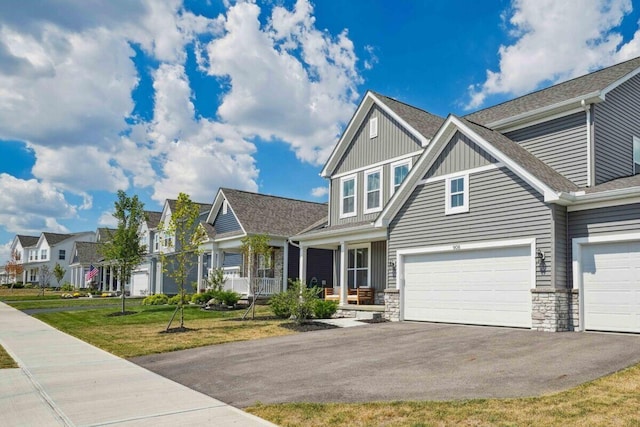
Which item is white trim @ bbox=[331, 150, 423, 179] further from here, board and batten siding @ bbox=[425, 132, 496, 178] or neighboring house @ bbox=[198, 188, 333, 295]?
neighboring house @ bbox=[198, 188, 333, 295]

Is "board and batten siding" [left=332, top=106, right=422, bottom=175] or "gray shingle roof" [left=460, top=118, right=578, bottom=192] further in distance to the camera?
"board and batten siding" [left=332, top=106, right=422, bottom=175]

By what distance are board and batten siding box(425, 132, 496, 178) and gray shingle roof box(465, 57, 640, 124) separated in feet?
9.04

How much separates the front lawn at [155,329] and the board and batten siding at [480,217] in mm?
5188

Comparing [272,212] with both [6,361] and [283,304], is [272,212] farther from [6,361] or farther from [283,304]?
[6,361]

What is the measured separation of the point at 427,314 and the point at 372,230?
4195 millimetres

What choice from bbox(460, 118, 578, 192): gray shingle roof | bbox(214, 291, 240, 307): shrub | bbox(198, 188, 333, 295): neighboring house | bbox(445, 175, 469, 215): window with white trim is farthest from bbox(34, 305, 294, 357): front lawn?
bbox(460, 118, 578, 192): gray shingle roof

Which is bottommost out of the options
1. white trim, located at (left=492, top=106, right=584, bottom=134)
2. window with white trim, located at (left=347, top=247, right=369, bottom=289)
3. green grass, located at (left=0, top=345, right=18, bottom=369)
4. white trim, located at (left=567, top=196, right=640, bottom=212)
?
green grass, located at (left=0, top=345, right=18, bottom=369)

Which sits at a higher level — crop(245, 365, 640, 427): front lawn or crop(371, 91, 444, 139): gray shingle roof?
crop(371, 91, 444, 139): gray shingle roof

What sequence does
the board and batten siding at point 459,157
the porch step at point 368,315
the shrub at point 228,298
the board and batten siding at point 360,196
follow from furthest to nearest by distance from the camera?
1. the shrub at point 228,298
2. the board and batten siding at point 360,196
3. the porch step at point 368,315
4. the board and batten siding at point 459,157

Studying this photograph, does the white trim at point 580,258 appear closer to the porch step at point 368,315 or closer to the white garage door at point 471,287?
the white garage door at point 471,287

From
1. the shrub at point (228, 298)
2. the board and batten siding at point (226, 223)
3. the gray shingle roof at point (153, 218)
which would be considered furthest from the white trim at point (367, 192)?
the gray shingle roof at point (153, 218)

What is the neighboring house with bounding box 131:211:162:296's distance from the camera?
4297 centimetres

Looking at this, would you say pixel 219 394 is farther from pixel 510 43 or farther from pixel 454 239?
pixel 510 43

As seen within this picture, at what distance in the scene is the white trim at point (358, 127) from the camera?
21.1 m
